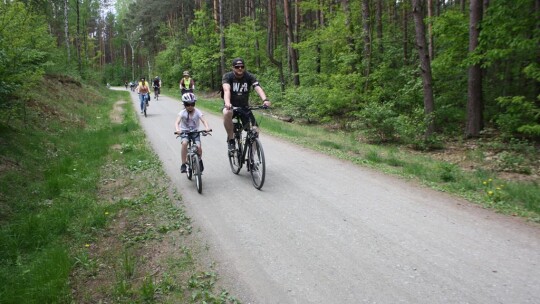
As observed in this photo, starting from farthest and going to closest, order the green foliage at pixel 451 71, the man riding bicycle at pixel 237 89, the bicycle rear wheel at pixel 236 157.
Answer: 1. the green foliage at pixel 451 71
2. the bicycle rear wheel at pixel 236 157
3. the man riding bicycle at pixel 237 89

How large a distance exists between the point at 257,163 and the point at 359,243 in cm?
317

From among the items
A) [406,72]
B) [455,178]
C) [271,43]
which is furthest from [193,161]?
[271,43]

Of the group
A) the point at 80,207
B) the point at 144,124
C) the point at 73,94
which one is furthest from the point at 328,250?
the point at 73,94

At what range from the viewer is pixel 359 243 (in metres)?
4.68

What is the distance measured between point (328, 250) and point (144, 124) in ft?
46.8

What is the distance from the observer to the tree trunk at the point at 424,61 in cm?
1232

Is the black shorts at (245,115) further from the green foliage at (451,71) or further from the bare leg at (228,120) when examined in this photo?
the green foliage at (451,71)

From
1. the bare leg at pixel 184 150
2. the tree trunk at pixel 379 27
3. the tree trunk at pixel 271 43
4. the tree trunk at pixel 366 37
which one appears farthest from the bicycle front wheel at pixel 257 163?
the tree trunk at pixel 271 43

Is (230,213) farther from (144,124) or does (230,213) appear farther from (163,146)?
(144,124)

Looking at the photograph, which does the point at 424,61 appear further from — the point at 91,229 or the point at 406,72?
the point at 91,229

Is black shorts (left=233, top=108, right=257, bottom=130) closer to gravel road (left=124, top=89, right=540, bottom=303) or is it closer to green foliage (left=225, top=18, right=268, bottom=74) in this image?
gravel road (left=124, top=89, right=540, bottom=303)

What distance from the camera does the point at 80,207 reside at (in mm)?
6594

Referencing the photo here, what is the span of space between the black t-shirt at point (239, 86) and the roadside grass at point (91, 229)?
2.28 m

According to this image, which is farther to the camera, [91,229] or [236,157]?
[236,157]
